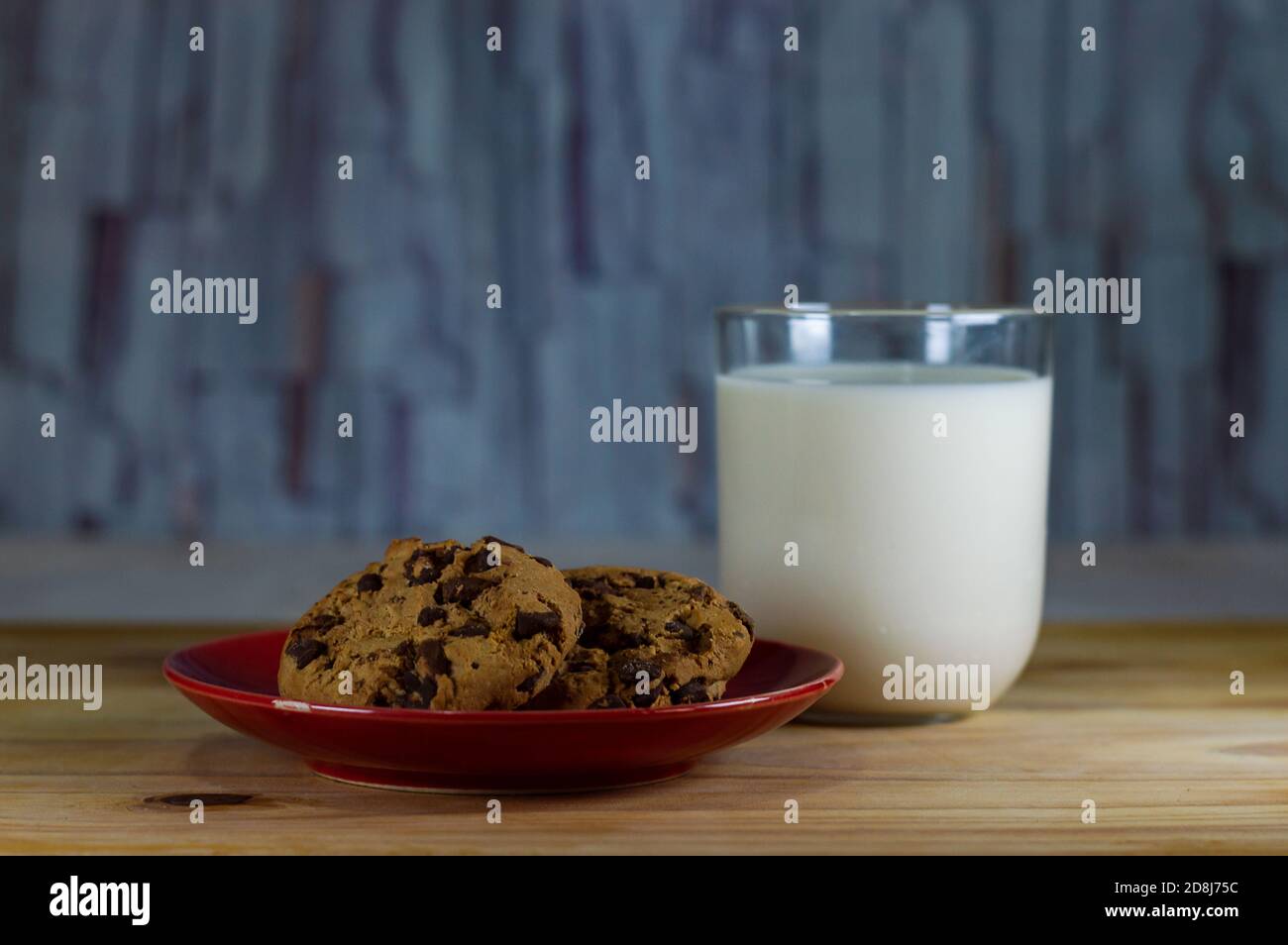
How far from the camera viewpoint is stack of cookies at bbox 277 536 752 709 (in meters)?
0.70

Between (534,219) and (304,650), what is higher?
(534,219)

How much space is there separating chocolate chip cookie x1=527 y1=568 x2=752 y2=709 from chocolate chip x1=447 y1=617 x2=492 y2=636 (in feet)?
0.14

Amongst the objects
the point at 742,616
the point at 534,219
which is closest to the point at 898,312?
the point at 742,616

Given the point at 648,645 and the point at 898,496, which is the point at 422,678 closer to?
the point at 648,645

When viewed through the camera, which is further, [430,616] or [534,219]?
[534,219]

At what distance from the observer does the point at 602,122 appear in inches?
73.4

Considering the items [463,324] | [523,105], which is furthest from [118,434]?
[523,105]

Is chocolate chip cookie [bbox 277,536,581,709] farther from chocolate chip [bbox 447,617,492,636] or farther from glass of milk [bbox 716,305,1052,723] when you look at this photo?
glass of milk [bbox 716,305,1052,723]

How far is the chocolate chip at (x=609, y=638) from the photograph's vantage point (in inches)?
29.4

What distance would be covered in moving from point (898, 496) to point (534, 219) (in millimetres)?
1052

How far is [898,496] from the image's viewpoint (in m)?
0.90

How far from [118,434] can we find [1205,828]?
1514 mm

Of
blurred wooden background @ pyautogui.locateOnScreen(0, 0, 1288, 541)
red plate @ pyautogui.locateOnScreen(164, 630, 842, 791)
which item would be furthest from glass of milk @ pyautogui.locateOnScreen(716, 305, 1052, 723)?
blurred wooden background @ pyautogui.locateOnScreen(0, 0, 1288, 541)

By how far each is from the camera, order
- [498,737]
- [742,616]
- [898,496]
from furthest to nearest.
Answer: [898,496] < [742,616] < [498,737]
